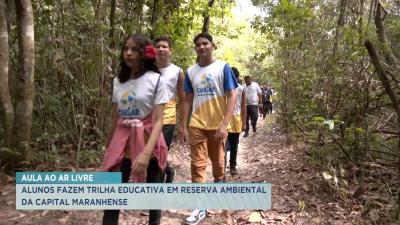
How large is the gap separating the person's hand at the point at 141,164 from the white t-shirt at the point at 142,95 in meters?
0.31

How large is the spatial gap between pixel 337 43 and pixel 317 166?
225 centimetres

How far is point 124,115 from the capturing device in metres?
3.03

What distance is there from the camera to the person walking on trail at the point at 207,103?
4.05 metres

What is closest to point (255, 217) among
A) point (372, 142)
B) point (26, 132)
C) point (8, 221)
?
point (372, 142)

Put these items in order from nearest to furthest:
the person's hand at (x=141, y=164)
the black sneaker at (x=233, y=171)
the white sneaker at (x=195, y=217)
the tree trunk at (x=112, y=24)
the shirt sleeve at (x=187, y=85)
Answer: the person's hand at (x=141, y=164)
the white sneaker at (x=195, y=217)
the shirt sleeve at (x=187, y=85)
the black sneaker at (x=233, y=171)
the tree trunk at (x=112, y=24)

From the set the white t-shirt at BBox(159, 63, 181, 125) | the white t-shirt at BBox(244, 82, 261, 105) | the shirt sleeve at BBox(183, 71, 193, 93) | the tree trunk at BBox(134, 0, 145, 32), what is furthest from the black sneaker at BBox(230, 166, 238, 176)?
the white t-shirt at BBox(244, 82, 261, 105)

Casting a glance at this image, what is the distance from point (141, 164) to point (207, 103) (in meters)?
1.54

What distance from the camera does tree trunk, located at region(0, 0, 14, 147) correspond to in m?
4.59

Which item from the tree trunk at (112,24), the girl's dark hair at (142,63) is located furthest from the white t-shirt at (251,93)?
the girl's dark hair at (142,63)

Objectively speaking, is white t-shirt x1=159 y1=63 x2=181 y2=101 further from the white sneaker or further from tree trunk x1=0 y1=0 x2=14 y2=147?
tree trunk x1=0 y1=0 x2=14 y2=147

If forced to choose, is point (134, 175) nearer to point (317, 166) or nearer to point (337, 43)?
point (317, 166)

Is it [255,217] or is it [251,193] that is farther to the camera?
[255,217]

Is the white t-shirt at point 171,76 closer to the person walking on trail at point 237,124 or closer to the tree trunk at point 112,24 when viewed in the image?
the person walking on trail at point 237,124

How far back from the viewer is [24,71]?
4.73 m
